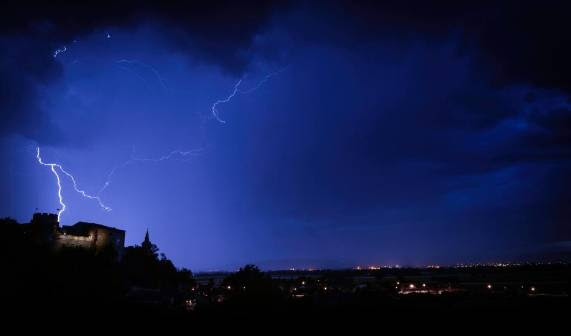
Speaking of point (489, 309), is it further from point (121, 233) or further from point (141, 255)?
point (121, 233)

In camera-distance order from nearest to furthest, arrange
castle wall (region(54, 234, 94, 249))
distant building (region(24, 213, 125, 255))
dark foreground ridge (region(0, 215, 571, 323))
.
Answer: dark foreground ridge (region(0, 215, 571, 323)) → distant building (region(24, 213, 125, 255)) → castle wall (region(54, 234, 94, 249))

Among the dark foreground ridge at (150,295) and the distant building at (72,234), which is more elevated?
the distant building at (72,234)

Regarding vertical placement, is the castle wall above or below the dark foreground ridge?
above

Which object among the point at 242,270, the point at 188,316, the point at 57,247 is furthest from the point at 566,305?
the point at 57,247

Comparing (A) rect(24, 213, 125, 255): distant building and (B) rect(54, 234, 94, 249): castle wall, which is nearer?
(A) rect(24, 213, 125, 255): distant building

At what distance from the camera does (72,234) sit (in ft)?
178

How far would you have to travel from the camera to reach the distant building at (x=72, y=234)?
162 ft

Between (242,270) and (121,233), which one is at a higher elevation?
(121,233)

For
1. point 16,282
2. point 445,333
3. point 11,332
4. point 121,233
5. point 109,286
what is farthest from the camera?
point 121,233

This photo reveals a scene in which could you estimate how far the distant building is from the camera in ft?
162

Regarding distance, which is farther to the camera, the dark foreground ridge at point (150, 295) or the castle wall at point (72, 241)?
the castle wall at point (72, 241)

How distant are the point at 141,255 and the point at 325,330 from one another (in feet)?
179

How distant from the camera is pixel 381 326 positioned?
1184 cm

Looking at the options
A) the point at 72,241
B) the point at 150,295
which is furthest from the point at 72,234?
the point at 150,295
